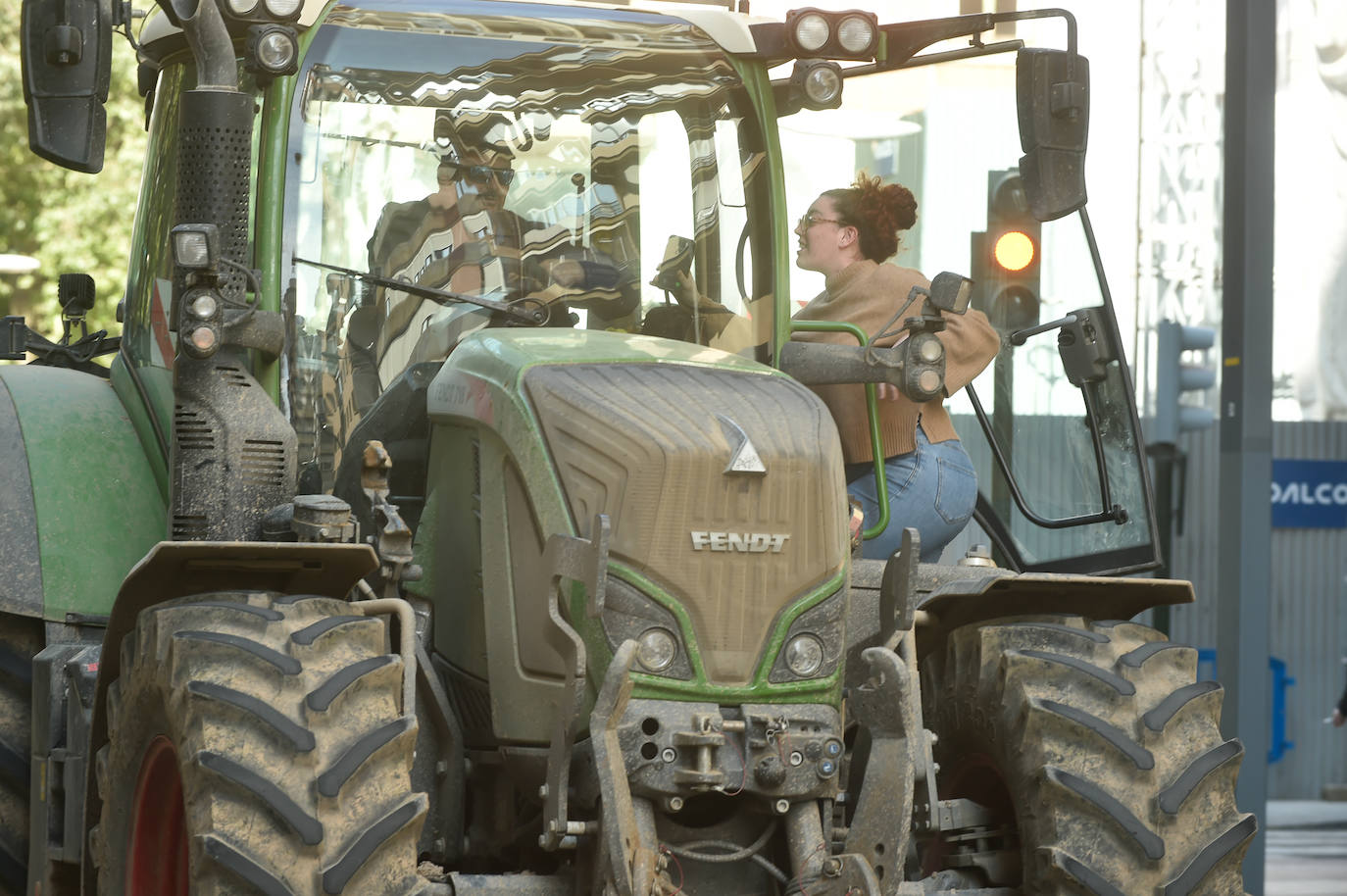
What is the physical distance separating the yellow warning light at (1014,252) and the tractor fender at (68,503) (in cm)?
353

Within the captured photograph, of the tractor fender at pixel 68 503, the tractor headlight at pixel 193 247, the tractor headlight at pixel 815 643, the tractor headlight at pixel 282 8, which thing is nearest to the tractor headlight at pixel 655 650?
the tractor headlight at pixel 815 643

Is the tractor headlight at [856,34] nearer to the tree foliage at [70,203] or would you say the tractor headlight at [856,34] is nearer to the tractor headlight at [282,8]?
the tractor headlight at [282,8]

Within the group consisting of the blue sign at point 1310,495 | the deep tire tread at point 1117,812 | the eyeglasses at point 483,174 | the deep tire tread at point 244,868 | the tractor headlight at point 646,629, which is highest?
the eyeglasses at point 483,174

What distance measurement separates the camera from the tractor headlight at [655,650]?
4742 millimetres

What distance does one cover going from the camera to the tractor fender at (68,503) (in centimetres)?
584

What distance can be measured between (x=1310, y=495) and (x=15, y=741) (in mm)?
12788

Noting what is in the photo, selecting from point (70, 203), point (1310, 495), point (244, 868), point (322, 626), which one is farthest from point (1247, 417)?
point (70, 203)

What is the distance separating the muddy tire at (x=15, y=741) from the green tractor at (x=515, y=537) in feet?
0.04

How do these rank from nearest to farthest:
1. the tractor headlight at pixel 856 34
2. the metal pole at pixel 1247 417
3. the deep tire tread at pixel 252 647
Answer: the deep tire tread at pixel 252 647
the tractor headlight at pixel 856 34
the metal pole at pixel 1247 417

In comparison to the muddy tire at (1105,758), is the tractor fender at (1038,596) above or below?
above

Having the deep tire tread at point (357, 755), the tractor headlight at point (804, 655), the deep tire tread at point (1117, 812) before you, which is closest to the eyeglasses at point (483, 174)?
the tractor headlight at point (804, 655)

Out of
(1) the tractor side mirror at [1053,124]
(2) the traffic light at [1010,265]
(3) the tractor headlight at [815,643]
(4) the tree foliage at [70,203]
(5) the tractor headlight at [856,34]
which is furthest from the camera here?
(4) the tree foliage at [70,203]

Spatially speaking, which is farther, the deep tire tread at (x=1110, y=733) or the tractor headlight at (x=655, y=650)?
the deep tire tread at (x=1110, y=733)

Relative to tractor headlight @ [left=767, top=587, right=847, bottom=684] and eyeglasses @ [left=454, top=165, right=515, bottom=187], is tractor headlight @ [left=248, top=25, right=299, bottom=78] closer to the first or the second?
eyeglasses @ [left=454, top=165, right=515, bottom=187]
